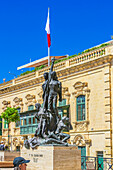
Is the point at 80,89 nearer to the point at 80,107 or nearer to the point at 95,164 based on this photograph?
the point at 80,107

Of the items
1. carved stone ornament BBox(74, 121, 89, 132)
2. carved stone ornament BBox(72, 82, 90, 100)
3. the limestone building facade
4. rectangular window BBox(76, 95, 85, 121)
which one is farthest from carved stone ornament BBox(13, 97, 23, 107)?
carved stone ornament BBox(74, 121, 89, 132)

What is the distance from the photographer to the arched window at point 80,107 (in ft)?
78.9

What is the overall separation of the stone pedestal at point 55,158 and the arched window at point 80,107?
1249cm

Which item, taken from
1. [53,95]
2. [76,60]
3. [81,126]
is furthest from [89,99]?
[53,95]

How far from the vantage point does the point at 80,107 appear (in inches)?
957

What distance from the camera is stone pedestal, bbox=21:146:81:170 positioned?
10.9 metres

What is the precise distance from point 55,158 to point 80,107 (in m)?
13.5

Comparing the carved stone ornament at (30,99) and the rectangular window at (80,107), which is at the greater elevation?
the carved stone ornament at (30,99)

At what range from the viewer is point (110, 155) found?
20938 millimetres

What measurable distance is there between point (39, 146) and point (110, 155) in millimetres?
10449

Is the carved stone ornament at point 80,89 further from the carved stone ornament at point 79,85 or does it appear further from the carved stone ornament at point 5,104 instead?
the carved stone ornament at point 5,104

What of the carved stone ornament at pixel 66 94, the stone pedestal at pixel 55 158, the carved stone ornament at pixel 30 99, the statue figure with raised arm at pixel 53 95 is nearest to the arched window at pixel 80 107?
the carved stone ornament at pixel 66 94

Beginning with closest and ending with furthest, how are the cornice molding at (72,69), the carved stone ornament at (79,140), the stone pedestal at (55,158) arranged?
the stone pedestal at (55,158) < the cornice molding at (72,69) < the carved stone ornament at (79,140)

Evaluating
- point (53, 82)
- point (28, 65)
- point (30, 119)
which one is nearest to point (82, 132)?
point (30, 119)
